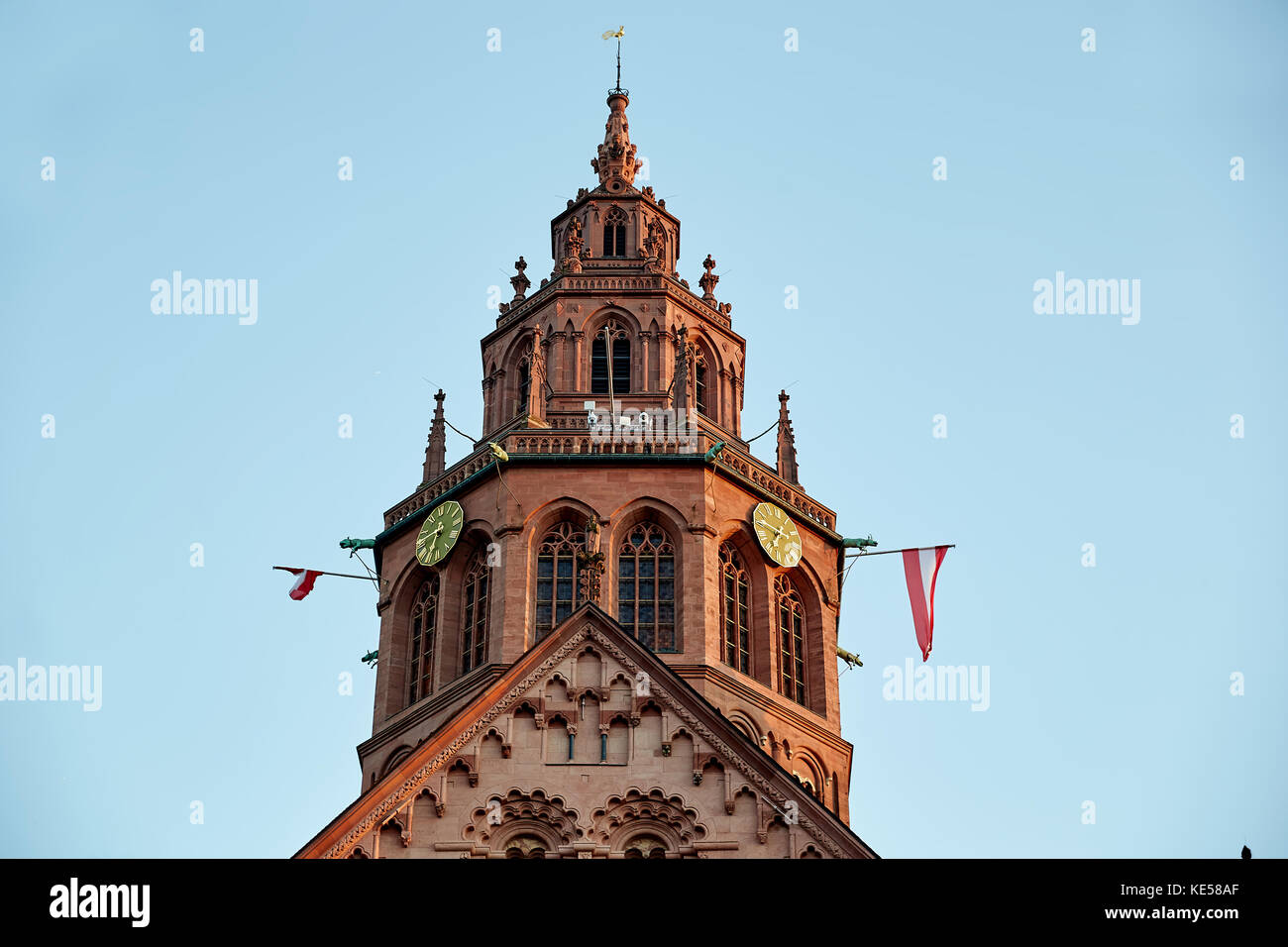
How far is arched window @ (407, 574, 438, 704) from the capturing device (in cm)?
6019

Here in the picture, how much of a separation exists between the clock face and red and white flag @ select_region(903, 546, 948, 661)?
12745 mm

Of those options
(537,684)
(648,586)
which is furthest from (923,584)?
(537,684)

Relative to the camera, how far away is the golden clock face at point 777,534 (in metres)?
61.0

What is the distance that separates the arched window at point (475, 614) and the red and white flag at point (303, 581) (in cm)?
635

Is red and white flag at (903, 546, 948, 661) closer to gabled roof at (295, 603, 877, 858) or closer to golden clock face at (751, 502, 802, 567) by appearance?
golden clock face at (751, 502, 802, 567)

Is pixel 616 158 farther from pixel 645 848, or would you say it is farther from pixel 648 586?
A: pixel 645 848

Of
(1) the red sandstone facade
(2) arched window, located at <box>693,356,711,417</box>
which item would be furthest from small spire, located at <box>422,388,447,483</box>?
(2) arched window, located at <box>693,356,711,417</box>
